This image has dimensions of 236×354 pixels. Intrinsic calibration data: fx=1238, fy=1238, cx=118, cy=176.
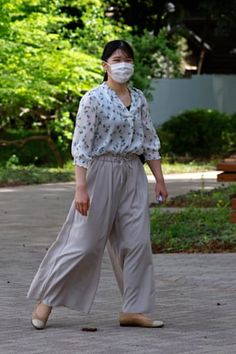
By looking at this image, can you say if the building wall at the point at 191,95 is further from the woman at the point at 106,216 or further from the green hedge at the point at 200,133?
the woman at the point at 106,216

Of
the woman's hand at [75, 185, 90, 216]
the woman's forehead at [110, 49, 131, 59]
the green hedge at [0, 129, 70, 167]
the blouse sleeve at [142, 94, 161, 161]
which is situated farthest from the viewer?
the green hedge at [0, 129, 70, 167]

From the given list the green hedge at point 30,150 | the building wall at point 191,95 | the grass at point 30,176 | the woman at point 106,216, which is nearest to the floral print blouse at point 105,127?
the woman at point 106,216

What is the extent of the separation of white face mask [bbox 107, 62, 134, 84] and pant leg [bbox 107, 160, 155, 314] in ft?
1.99

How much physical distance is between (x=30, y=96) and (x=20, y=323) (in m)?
16.6

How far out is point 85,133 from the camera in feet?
26.5

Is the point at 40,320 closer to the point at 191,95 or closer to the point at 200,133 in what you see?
the point at 200,133

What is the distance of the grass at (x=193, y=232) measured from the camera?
12.4 meters

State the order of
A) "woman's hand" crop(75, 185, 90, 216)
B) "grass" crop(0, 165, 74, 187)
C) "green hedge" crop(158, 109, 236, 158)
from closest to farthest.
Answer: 1. "woman's hand" crop(75, 185, 90, 216)
2. "grass" crop(0, 165, 74, 187)
3. "green hedge" crop(158, 109, 236, 158)

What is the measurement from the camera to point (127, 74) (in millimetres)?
8188

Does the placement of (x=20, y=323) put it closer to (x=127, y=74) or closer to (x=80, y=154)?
(x=80, y=154)

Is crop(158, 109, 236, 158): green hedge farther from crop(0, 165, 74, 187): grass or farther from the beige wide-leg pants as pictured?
the beige wide-leg pants

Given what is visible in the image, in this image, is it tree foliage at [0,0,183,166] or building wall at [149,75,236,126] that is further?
building wall at [149,75,236,126]

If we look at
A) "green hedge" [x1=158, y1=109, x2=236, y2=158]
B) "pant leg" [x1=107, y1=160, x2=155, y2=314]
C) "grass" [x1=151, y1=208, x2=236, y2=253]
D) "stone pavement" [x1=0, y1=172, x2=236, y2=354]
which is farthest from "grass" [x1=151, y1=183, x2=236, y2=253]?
"green hedge" [x1=158, y1=109, x2=236, y2=158]

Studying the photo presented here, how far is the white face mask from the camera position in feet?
26.8
